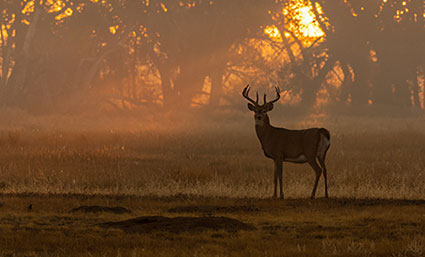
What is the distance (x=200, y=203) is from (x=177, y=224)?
3.39 metres

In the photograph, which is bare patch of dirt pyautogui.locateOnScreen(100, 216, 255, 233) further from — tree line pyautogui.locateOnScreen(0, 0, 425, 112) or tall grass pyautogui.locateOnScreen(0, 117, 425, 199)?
tree line pyautogui.locateOnScreen(0, 0, 425, 112)

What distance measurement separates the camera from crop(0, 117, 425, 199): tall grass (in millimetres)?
18047

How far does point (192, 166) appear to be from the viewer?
24234 mm

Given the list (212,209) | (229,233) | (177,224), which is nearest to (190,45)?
(212,209)

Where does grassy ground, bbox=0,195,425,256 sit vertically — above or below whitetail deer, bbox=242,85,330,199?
below

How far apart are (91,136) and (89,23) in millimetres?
Answer: 24850

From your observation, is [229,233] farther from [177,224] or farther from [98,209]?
[98,209]

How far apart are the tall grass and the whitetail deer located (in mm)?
1176

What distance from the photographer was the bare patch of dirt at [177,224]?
11.9 meters

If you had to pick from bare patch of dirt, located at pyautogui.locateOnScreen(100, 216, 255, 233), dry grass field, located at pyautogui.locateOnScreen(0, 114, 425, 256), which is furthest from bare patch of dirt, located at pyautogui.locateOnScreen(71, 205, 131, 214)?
bare patch of dirt, located at pyautogui.locateOnScreen(100, 216, 255, 233)

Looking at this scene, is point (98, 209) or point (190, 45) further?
point (190, 45)

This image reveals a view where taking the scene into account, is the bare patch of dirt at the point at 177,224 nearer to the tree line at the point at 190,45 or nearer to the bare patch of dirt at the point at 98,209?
the bare patch of dirt at the point at 98,209

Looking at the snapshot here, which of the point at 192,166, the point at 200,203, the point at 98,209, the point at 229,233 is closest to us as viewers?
the point at 229,233

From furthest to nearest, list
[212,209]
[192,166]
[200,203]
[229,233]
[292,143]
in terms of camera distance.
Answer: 1. [192,166]
2. [292,143]
3. [200,203]
4. [212,209]
5. [229,233]
